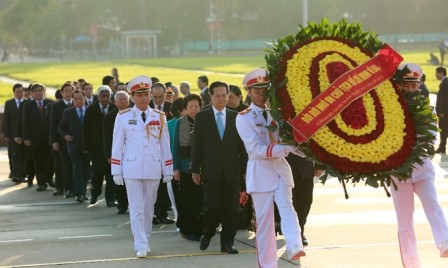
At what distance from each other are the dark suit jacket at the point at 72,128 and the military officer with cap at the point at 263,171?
8.14m

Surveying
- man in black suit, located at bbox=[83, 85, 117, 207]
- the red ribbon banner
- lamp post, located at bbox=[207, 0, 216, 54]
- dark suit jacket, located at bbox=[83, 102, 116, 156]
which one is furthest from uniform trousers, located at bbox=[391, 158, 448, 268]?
lamp post, located at bbox=[207, 0, 216, 54]

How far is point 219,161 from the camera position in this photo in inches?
476

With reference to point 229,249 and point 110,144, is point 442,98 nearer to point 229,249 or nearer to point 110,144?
point 110,144

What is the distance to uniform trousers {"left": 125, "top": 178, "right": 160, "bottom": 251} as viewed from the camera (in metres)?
12.1

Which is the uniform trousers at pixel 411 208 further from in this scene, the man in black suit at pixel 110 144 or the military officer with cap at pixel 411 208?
the man in black suit at pixel 110 144

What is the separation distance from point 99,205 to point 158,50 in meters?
96.6

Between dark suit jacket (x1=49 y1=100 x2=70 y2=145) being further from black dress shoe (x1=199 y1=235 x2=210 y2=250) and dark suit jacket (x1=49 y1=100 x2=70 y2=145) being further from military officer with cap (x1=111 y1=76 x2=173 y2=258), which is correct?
black dress shoe (x1=199 y1=235 x2=210 y2=250)

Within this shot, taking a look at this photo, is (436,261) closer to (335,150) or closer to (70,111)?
(335,150)

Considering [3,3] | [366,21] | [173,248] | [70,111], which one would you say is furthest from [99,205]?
[3,3]

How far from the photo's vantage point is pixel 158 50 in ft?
372

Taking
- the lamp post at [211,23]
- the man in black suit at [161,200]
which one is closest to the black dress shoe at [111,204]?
the man in black suit at [161,200]

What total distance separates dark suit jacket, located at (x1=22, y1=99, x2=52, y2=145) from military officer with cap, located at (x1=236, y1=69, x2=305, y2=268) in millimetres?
10502

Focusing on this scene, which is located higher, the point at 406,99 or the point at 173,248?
the point at 406,99

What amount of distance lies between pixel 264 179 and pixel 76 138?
27.6 feet
